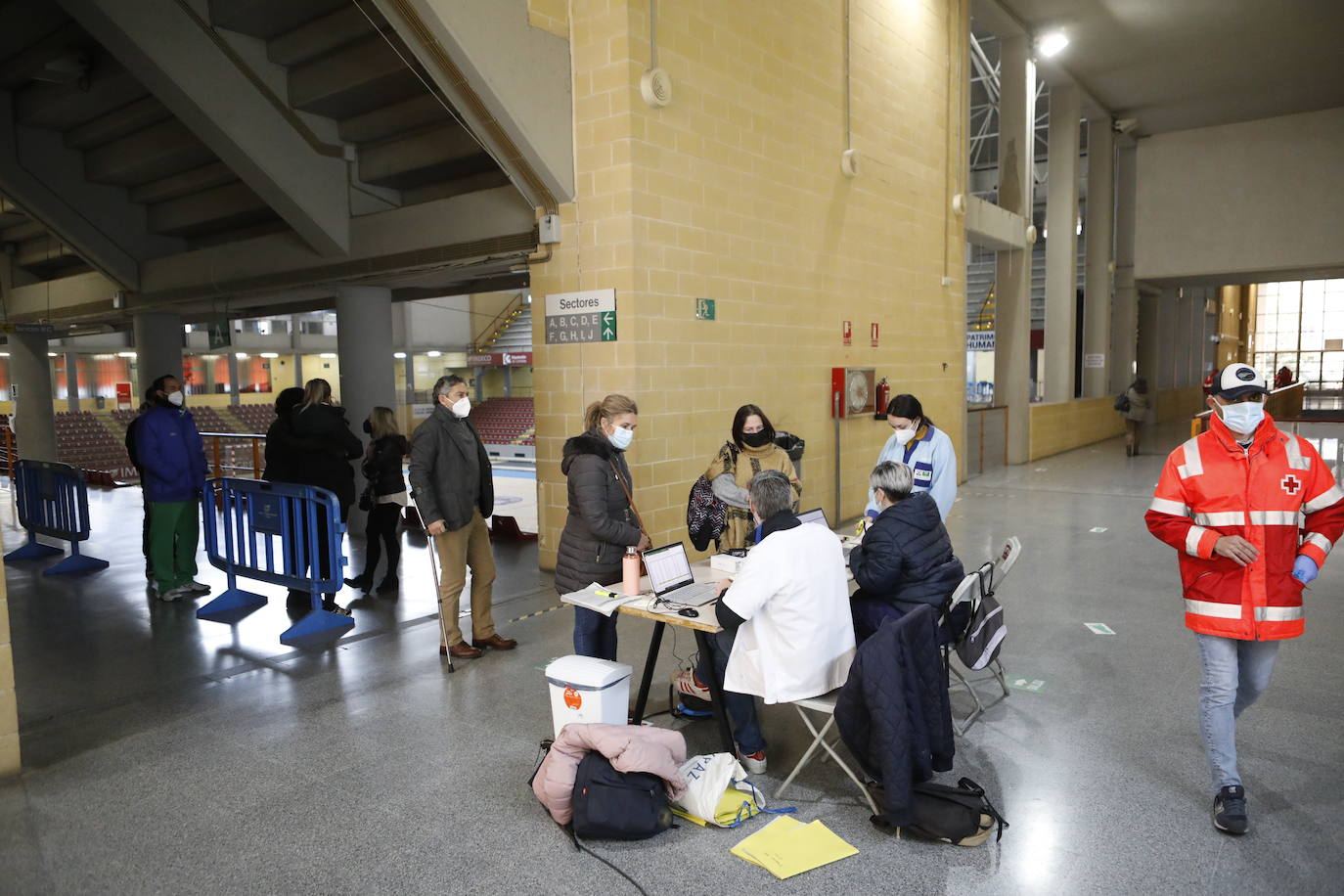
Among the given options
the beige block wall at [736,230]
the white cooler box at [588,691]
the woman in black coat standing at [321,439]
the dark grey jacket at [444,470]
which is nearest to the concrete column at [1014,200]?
the beige block wall at [736,230]

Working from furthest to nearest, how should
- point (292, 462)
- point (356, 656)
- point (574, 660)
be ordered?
1. point (292, 462)
2. point (356, 656)
3. point (574, 660)

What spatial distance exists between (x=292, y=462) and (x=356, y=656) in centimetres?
194

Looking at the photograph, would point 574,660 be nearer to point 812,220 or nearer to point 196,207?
point 812,220

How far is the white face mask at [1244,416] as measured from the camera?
9.77ft

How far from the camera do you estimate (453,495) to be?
4879 mm

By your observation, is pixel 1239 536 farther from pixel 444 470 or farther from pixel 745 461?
pixel 444 470

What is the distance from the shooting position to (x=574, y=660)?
12.1 feet

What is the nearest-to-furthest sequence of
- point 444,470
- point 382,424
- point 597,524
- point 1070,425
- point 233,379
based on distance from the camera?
point 597,524
point 444,470
point 382,424
point 1070,425
point 233,379

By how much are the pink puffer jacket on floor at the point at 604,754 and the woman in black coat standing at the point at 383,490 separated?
11.8ft

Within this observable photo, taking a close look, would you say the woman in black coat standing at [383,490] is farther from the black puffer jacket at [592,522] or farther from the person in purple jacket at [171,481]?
the black puffer jacket at [592,522]

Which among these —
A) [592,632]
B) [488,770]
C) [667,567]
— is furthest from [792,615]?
[488,770]

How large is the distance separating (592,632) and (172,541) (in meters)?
4.31

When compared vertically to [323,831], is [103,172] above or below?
above

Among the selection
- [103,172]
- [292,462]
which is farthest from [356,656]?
[103,172]
